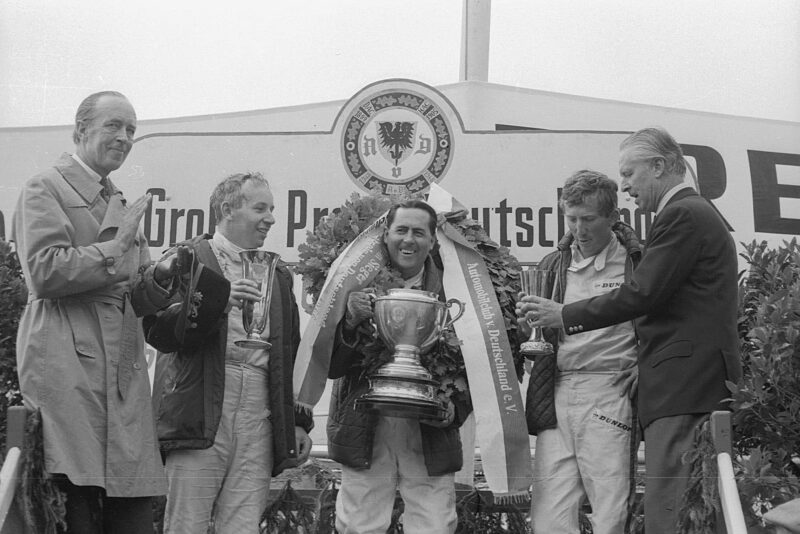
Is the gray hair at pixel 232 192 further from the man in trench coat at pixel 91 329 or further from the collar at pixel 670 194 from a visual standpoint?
the collar at pixel 670 194

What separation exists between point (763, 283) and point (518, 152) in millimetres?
2161

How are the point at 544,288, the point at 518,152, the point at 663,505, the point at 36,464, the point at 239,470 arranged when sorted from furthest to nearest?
1. the point at 518,152
2. the point at 544,288
3. the point at 239,470
4. the point at 663,505
5. the point at 36,464

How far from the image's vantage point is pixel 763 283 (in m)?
4.71

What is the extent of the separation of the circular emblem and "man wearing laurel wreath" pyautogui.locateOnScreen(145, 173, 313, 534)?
7.36ft

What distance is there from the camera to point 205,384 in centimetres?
403

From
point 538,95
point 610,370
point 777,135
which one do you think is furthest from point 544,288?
point 777,135

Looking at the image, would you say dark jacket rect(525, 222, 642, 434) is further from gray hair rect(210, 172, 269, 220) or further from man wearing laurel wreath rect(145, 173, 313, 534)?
gray hair rect(210, 172, 269, 220)

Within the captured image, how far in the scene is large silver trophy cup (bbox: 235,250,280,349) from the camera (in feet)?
13.2

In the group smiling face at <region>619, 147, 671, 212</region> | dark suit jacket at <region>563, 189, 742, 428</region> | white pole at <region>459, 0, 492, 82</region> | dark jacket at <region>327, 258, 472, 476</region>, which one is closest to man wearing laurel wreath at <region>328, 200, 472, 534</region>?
dark jacket at <region>327, 258, 472, 476</region>

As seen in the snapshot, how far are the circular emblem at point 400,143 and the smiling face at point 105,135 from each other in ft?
8.86

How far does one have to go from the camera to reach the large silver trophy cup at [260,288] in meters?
4.03

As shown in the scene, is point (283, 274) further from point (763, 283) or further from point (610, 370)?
point (763, 283)

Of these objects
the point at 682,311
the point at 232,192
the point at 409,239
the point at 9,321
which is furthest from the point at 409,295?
the point at 9,321

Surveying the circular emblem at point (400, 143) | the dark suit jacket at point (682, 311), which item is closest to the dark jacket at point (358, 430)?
the dark suit jacket at point (682, 311)
